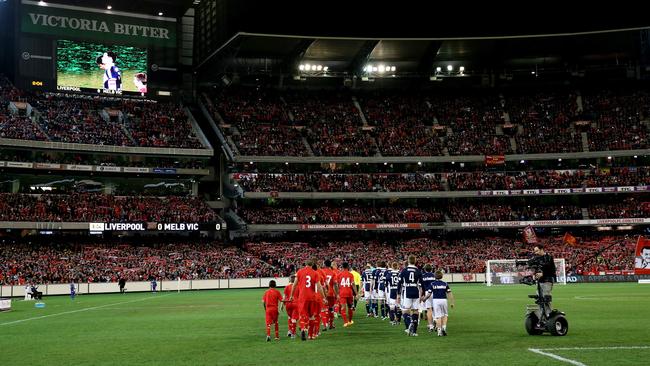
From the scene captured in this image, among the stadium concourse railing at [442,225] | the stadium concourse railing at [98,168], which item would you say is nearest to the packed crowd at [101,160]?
the stadium concourse railing at [98,168]

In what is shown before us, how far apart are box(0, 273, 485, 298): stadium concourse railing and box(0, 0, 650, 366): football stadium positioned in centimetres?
17

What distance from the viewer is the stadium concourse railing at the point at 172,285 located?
57.9m

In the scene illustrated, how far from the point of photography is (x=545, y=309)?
64.7 ft

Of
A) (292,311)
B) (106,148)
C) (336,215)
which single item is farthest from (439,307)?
(336,215)

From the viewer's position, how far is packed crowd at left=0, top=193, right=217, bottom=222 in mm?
66875

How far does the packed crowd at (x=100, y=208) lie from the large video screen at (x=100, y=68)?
13.5 metres

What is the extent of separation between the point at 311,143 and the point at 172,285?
28610 mm

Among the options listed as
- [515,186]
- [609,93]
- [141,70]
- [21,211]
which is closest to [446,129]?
[515,186]

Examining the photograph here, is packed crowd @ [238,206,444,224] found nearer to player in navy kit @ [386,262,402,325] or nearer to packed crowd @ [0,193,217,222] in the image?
packed crowd @ [0,193,217,222]

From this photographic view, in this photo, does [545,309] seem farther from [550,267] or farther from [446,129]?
[446,129]

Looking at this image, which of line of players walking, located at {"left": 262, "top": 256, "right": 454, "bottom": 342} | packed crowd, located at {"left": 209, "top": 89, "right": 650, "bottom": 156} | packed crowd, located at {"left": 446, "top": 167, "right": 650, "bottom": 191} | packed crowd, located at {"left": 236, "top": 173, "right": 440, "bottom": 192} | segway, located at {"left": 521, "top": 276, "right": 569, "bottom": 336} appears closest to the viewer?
segway, located at {"left": 521, "top": 276, "right": 569, "bottom": 336}

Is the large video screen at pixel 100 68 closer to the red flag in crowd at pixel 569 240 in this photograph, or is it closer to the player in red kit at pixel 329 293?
the red flag in crowd at pixel 569 240

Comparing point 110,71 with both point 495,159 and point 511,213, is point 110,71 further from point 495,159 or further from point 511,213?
point 511,213

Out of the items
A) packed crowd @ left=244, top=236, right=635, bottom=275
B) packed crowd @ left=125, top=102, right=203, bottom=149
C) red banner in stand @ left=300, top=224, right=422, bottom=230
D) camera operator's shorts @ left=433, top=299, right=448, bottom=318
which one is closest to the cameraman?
camera operator's shorts @ left=433, top=299, right=448, bottom=318
